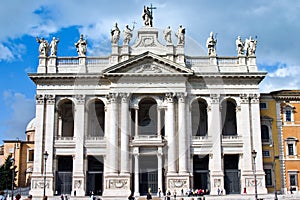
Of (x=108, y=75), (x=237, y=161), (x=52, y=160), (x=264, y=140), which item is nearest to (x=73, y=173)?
(x=52, y=160)

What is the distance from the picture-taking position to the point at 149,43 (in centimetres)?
5381

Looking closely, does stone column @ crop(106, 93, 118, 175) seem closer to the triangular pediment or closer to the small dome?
the triangular pediment

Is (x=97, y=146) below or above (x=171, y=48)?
below

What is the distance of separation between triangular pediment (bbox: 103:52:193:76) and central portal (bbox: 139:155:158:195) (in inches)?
388

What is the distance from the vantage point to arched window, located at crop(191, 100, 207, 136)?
5481 cm

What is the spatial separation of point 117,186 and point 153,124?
950cm

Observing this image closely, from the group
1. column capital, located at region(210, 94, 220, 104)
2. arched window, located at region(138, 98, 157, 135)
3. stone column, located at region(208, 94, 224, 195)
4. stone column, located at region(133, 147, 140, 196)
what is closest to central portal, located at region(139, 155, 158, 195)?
stone column, located at region(133, 147, 140, 196)

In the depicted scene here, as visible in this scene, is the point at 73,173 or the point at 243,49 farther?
the point at 243,49

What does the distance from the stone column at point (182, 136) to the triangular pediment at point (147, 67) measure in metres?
3.03

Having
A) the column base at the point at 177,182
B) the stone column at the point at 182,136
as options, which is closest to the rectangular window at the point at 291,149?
the stone column at the point at 182,136

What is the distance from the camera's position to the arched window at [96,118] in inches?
2132

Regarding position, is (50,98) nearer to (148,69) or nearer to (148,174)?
(148,69)

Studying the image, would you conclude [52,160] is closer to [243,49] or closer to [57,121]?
[57,121]

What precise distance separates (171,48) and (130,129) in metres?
10.9
